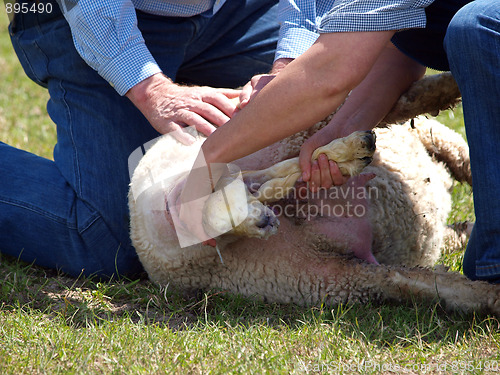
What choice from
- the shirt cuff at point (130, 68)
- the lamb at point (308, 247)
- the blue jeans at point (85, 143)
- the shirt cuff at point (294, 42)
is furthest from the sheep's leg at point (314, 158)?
the blue jeans at point (85, 143)

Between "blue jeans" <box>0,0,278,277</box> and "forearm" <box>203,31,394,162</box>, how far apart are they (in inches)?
46.8

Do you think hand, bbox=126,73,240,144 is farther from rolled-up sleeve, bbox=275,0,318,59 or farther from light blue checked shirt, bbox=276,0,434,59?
light blue checked shirt, bbox=276,0,434,59

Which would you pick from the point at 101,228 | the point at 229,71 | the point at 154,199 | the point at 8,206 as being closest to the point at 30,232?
the point at 8,206

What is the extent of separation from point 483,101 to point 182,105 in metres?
1.24

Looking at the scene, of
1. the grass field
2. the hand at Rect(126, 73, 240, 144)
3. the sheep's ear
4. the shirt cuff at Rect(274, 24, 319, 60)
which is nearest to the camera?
the grass field

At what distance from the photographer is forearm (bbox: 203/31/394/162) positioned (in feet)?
6.38

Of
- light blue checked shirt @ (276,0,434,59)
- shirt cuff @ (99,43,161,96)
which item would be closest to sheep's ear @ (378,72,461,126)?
light blue checked shirt @ (276,0,434,59)

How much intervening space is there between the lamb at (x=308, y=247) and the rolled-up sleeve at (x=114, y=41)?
506 mm

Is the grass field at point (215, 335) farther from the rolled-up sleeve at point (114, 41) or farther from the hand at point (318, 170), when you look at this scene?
the rolled-up sleeve at point (114, 41)

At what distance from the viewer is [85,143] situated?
3.12 metres

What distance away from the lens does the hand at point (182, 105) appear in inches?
100.0

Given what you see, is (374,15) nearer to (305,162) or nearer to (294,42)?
(305,162)

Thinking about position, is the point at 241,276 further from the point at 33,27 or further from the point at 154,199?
the point at 33,27

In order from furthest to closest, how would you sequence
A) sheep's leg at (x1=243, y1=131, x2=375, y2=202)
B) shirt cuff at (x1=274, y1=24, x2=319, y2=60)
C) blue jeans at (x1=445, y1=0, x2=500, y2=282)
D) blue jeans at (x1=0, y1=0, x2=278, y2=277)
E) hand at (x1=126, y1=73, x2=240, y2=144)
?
blue jeans at (x1=0, y1=0, x2=278, y2=277) → shirt cuff at (x1=274, y1=24, x2=319, y2=60) → hand at (x1=126, y1=73, x2=240, y2=144) → sheep's leg at (x1=243, y1=131, x2=375, y2=202) → blue jeans at (x1=445, y1=0, x2=500, y2=282)
